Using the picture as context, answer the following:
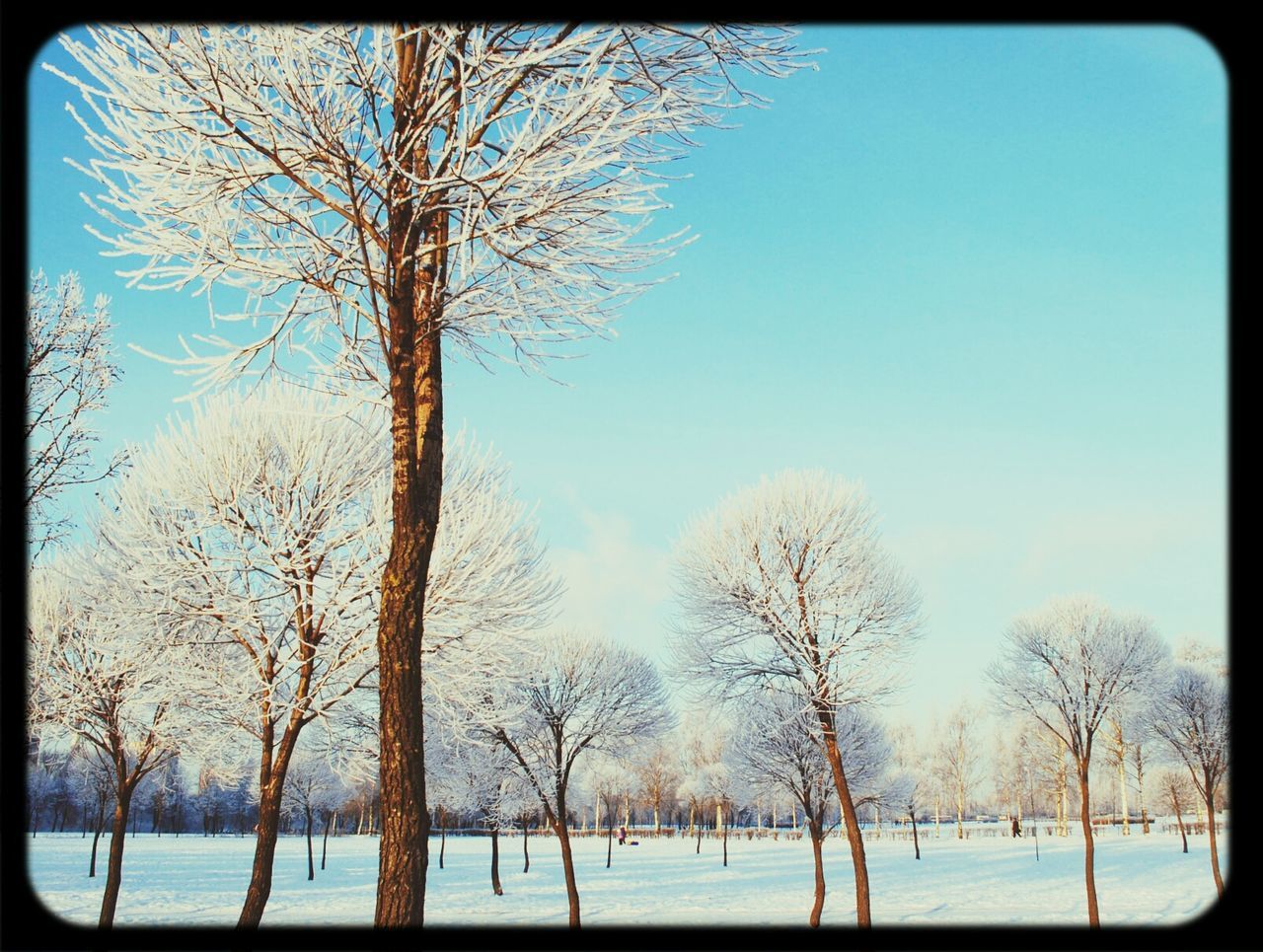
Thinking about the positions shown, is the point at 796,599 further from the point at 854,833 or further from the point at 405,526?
the point at 405,526

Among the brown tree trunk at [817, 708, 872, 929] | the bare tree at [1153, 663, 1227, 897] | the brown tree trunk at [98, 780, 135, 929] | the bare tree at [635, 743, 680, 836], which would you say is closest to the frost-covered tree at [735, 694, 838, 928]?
the brown tree trunk at [817, 708, 872, 929]

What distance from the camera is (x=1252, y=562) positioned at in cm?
280

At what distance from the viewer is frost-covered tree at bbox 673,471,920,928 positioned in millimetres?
15211

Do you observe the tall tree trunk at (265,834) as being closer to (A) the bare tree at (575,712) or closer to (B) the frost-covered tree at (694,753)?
(A) the bare tree at (575,712)

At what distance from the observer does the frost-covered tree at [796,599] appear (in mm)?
15211

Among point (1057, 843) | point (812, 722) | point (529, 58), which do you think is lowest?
point (1057, 843)

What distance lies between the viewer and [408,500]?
14.3 ft

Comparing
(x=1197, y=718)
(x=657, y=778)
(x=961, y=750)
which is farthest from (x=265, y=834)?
(x=961, y=750)

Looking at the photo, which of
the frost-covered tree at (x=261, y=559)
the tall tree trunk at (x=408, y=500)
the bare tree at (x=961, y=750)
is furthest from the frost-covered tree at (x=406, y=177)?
the bare tree at (x=961, y=750)

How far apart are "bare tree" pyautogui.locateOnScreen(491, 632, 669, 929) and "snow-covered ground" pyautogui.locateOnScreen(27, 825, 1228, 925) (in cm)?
328

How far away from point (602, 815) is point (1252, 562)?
9295 centimetres

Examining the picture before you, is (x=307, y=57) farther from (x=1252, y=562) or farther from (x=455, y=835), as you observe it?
(x=455, y=835)

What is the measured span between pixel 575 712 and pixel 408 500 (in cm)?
1860

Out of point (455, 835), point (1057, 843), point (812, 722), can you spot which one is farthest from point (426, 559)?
point (455, 835)
